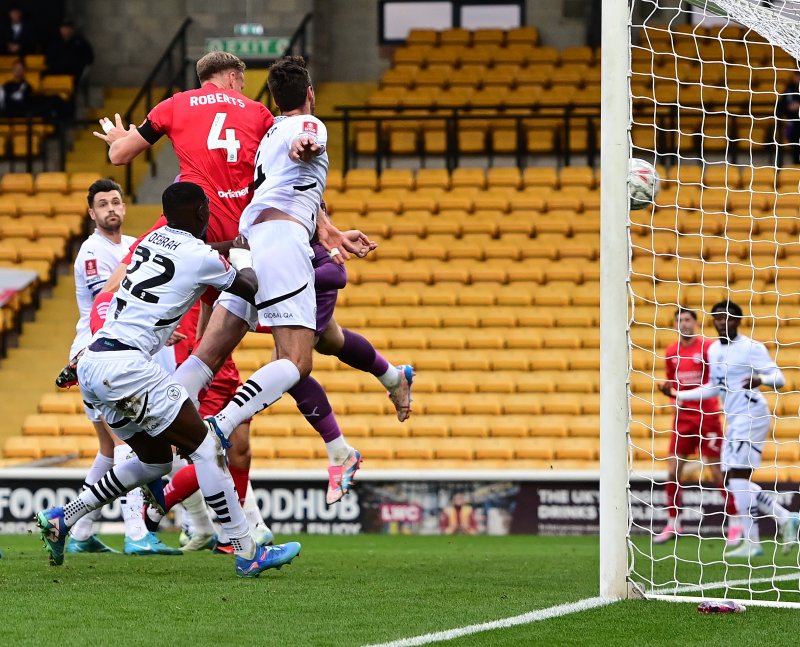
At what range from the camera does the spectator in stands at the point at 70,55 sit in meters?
19.6

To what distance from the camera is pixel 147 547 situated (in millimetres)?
7836

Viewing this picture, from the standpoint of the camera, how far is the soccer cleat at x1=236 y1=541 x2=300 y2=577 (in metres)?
6.12

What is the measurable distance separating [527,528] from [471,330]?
11.2ft

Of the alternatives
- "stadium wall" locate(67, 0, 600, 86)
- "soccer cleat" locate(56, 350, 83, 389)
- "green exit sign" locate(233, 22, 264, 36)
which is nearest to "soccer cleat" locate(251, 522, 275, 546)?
"soccer cleat" locate(56, 350, 83, 389)

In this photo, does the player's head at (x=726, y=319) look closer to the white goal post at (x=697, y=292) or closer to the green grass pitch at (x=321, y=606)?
the white goal post at (x=697, y=292)

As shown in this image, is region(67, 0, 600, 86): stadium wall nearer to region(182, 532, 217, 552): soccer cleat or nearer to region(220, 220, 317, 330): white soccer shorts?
region(182, 532, 217, 552): soccer cleat

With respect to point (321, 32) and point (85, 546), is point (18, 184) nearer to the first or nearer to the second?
point (321, 32)

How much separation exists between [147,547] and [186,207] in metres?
2.75

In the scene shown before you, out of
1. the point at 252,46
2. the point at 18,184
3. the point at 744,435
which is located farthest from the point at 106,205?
the point at 252,46

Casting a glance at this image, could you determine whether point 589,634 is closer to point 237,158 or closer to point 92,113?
point 237,158

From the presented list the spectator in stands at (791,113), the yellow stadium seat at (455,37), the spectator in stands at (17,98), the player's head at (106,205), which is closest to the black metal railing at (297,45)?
the yellow stadium seat at (455,37)

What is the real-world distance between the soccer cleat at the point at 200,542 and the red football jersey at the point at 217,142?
6.69 feet

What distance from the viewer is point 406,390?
7762mm

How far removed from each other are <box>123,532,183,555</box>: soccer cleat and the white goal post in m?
2.73
